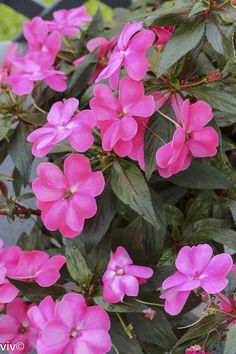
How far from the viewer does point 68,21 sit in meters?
1.22

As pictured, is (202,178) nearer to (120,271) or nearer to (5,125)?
(120,271)

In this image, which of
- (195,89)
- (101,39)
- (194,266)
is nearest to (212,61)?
(195,89)

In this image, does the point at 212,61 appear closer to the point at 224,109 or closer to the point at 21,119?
the point at 224,109

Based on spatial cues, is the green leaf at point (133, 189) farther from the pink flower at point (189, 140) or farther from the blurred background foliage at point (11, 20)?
the blurred background foliage at point (11, 20)

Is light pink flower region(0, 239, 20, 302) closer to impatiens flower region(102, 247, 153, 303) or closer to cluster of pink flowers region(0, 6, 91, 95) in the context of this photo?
impatiens flower region(102, 247, 153, 303)

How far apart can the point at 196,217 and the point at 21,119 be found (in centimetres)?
32

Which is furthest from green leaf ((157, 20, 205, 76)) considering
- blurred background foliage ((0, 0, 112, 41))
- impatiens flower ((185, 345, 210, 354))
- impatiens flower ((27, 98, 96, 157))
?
blurred background foliage ((0, 0, 112, 41))

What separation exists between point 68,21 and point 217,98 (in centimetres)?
50

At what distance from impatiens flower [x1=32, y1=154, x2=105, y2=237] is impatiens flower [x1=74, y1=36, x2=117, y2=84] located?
340 mm

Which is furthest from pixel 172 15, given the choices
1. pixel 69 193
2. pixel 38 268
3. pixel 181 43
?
pixel 38 268

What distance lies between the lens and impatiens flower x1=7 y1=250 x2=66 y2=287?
0.81 metres

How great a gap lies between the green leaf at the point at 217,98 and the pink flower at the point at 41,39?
328 mm

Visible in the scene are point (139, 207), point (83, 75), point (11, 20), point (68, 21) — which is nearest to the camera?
point (139, 207)

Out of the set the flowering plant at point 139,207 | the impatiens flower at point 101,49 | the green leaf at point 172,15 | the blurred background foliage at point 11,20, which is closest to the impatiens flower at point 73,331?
the flowering plant at point 139,207
